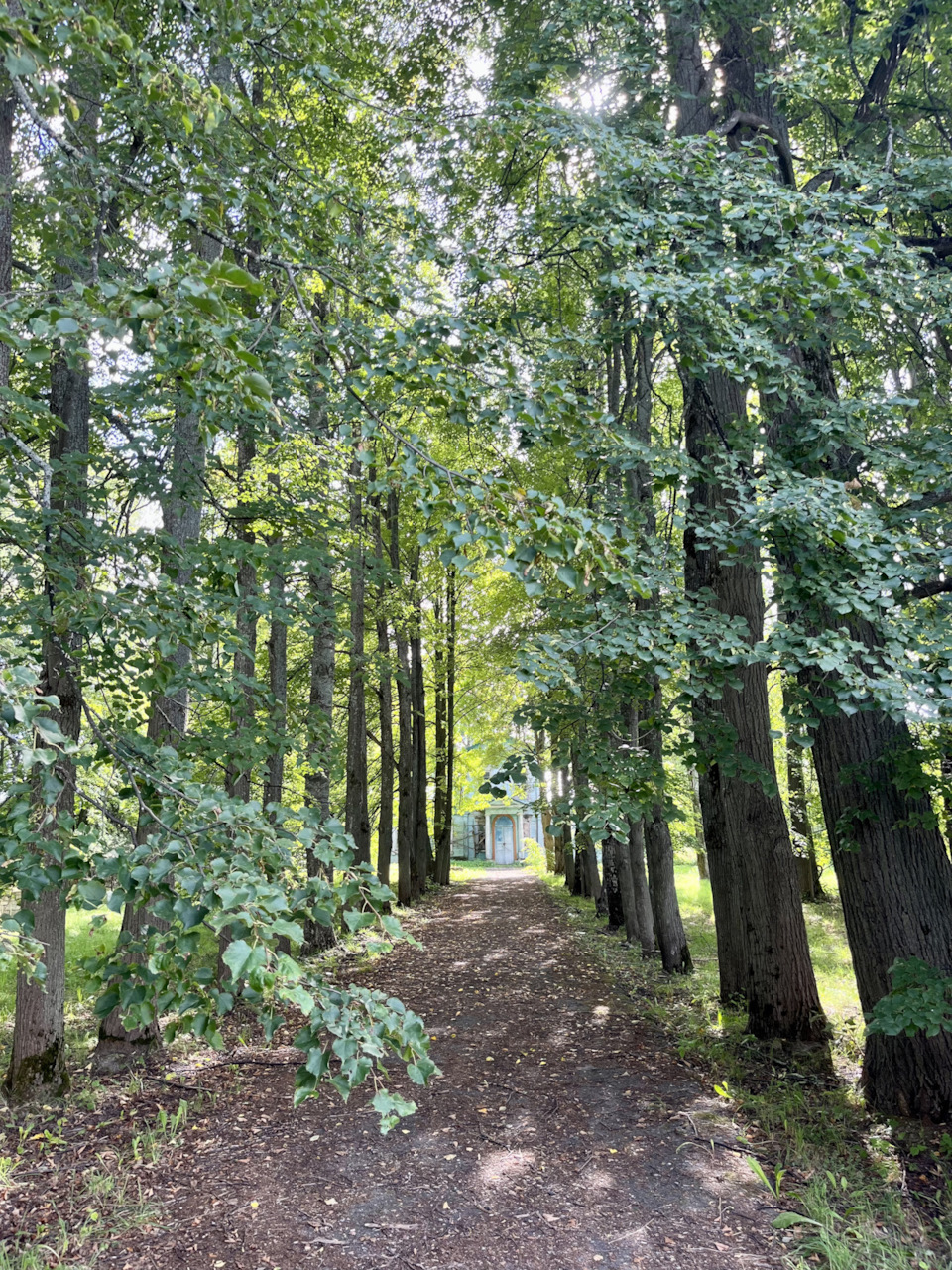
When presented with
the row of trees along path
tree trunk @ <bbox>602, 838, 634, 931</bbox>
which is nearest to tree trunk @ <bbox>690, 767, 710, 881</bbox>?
tree trunk @ <bbox>602, 838, 634, 931</bbox>

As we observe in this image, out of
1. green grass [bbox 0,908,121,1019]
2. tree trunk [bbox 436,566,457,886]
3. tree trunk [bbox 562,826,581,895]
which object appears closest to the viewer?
green grass [bbox 0,908,121,1019]

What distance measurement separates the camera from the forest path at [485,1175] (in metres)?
3.78

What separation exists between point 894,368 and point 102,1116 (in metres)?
7.94

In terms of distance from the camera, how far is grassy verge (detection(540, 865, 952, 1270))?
3.72m

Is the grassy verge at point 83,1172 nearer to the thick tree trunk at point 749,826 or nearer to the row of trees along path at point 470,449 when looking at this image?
the row of trees along path at point 470,449

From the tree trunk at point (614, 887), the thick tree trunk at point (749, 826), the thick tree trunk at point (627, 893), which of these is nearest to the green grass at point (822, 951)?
the thick tree trunk at point (749, 826)

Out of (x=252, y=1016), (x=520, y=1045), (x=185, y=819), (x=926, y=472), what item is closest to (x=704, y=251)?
(x=926, y=472)

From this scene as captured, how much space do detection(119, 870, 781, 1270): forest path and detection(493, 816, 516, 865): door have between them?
44.3 m

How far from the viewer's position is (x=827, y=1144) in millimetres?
4773

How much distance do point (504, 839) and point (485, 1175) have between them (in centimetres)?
4811

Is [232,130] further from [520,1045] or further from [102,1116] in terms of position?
[520,1045]

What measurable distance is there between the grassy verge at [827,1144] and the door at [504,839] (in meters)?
42.9

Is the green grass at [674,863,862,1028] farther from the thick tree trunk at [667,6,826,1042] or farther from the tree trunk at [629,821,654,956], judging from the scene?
the tree trunk at [629,821,654,956]

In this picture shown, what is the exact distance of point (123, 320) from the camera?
174cm
